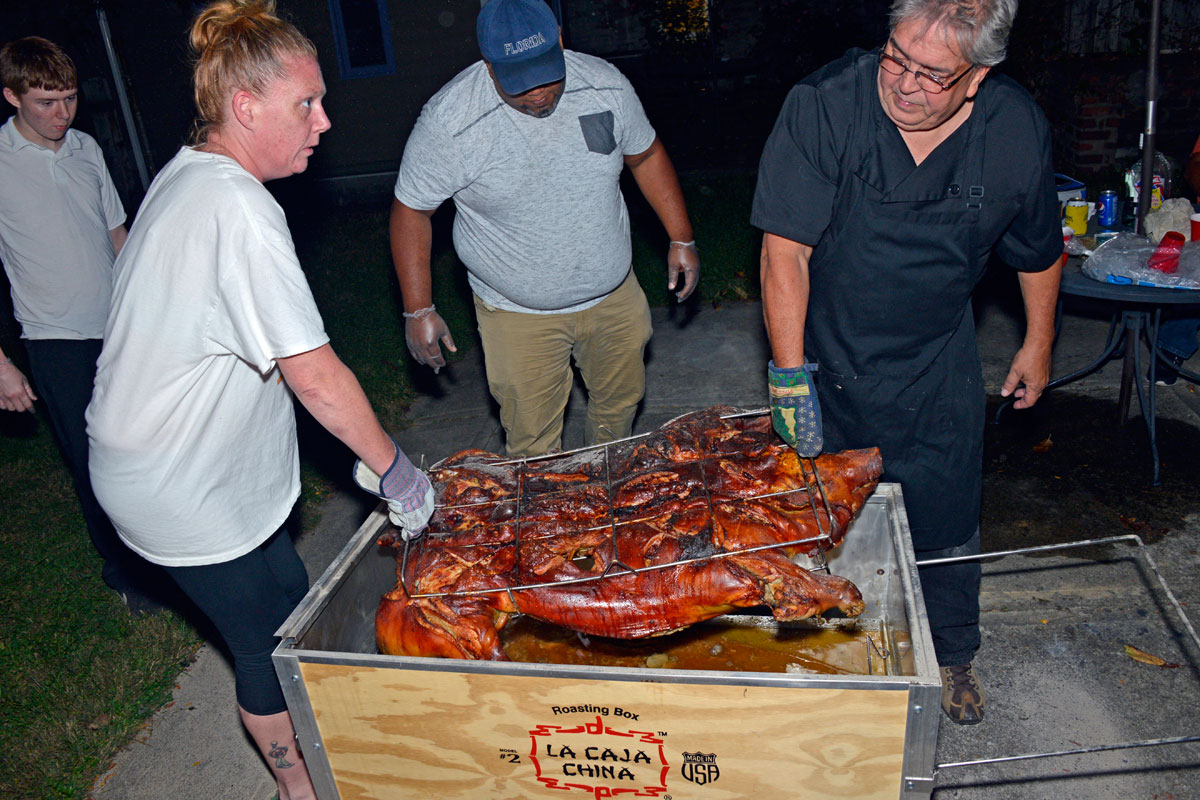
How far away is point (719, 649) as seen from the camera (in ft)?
10.5

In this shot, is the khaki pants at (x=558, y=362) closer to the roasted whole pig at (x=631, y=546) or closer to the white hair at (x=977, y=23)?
the roasted whole pig at (x=631, y=546)

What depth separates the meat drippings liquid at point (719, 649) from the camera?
306 cm

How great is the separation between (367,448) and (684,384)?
420 centimetres

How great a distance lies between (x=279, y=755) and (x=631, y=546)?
1471mm

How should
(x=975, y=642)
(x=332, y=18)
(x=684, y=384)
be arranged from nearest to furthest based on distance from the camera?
(x=975, y=642), (x=684, y=384), (x=332, y=18)

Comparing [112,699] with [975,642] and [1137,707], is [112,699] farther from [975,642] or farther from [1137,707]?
[1137,707]

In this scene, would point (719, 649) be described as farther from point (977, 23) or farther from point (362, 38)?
point (362, 38)

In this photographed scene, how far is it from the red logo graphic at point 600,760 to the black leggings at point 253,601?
946 millimetres

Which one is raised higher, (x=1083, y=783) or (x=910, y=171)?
(x=910, y=171)

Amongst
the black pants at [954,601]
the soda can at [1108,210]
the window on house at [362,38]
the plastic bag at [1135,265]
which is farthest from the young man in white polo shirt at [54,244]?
the window on house at [362,38]

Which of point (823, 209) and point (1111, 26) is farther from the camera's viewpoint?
point (1111, 26)

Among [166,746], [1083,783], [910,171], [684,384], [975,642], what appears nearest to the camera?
[910,171]

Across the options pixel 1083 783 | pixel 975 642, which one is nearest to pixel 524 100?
pixel 975 642

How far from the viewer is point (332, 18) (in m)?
13.1
